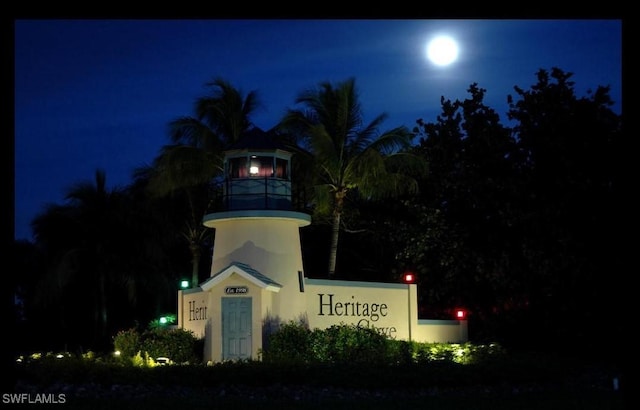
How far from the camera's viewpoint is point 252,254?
79.7ft

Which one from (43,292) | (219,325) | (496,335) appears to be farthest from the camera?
(43,292)

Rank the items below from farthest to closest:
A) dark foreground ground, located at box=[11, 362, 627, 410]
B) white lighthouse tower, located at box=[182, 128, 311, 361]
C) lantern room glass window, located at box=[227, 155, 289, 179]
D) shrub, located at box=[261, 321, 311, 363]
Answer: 1. lantern room glass window, located at box=[227, 155, 289, 179]
2. white lighthouse tower, located at box=[182, 128, 311, 361]
3. shrub, located at box=[261, 321, 311, 363]
4. dark foreground ground, located at box=[11, 362, 627, 410]

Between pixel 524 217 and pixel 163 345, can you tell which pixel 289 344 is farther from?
pixel 524 217

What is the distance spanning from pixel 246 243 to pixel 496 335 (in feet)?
28.8

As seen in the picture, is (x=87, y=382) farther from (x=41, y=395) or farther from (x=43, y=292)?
(x=43, y=292)

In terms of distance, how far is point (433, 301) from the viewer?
30.1m

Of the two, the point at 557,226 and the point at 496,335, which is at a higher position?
the point at 557,226

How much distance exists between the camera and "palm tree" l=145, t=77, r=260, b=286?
28.5 meters

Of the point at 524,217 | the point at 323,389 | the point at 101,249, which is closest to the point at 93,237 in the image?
the point at 101,249

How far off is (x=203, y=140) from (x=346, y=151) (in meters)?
4.58

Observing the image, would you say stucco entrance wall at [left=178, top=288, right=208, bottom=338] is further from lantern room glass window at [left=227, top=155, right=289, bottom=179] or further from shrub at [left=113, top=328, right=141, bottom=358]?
lantern room glass window at [left=227, top=155, right=289, bottom=179]

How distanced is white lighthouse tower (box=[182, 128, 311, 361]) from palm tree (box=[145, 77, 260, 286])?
3773mm

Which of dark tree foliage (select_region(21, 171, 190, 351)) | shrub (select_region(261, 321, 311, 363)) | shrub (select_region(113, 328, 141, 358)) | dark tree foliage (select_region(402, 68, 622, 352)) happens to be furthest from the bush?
dark tree foliage (select_region(21, 171, 190, 351))
